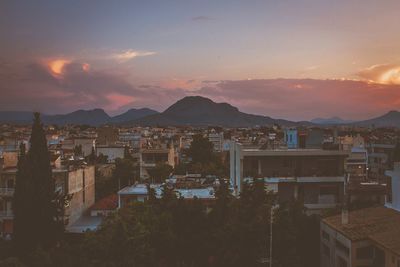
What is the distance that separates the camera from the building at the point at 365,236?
1667 cm

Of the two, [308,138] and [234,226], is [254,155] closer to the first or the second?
[308,138]

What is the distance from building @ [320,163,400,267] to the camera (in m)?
16.7

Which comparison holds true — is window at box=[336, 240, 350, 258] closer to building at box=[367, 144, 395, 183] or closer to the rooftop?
the rooftop

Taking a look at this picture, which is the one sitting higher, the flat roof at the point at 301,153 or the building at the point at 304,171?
the flat roof at the point at 301,153

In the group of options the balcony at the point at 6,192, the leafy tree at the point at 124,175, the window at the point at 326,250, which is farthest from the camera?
the leafy tree at the point at 124,175

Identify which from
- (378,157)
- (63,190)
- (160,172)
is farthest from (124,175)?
(378,157)

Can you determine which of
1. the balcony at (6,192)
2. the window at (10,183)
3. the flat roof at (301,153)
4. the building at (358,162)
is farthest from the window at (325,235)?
the building at (358,162)

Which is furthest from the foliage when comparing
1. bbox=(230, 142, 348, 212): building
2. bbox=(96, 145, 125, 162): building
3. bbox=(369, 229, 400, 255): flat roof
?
bbox=(369, 229, 400, 255): flat roof

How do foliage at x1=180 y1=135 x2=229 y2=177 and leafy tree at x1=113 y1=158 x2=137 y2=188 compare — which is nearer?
leafy tree at x1=113 y1=158 x2=137 y2=188

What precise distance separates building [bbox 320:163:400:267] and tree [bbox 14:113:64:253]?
11.4 meters

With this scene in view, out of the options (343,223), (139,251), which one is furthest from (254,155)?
(139,251)

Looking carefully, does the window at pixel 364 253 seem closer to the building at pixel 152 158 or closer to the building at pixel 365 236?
the building at pixel 365 236

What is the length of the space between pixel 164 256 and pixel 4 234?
12.6 metres

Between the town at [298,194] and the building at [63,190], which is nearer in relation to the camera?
the town at [298,194]
